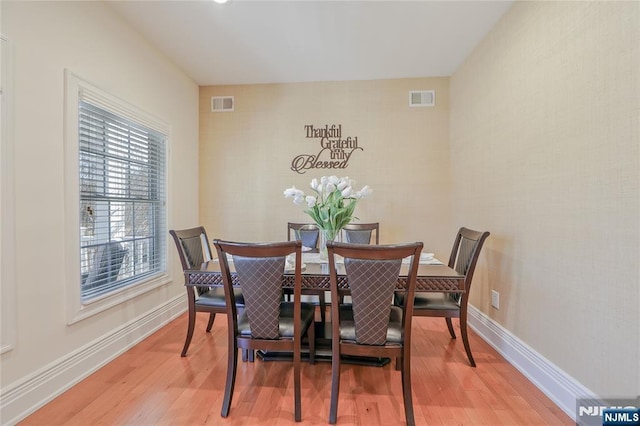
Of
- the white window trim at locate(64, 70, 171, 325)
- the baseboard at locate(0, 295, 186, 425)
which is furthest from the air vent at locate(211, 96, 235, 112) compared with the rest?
the baseboard at locate(0, 295, 186, 425)

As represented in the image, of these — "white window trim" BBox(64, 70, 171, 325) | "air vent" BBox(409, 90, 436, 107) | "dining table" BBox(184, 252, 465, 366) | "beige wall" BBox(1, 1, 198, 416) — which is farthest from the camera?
"air vent" BBox(409, 90, 436, 107)

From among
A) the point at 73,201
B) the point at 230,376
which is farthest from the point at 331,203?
the point at 73,201

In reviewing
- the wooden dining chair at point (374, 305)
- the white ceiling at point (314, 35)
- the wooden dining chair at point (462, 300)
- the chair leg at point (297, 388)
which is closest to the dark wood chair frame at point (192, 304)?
the chair leg at point (297, 388)

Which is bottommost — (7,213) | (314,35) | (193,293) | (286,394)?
(286,394)

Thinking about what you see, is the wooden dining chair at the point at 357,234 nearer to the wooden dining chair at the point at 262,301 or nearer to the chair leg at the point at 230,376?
the wooden dining chair at the point at 262,301

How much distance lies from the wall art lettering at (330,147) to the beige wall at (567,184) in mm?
1535

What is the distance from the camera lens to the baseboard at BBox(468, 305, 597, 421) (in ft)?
5.39

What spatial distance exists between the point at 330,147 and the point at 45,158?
2675 mm

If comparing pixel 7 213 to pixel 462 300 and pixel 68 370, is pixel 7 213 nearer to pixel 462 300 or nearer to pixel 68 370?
pixel 68 370

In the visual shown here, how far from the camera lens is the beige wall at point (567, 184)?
4.53 feet

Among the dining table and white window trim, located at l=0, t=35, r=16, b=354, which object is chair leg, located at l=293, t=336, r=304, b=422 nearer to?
the dining table

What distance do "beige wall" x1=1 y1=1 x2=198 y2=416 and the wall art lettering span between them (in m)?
2.02

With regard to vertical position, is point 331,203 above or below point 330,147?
below

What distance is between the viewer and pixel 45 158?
5.75 ft
